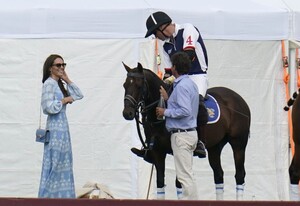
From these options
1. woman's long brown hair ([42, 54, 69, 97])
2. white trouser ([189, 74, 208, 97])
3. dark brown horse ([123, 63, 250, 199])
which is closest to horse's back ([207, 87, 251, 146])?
dark brown horse ([123, 63, 250, 199])

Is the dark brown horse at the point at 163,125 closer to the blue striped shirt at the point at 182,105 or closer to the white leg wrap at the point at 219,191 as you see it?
the white leg wrap at the point at 219,191

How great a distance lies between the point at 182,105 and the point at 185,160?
546mm

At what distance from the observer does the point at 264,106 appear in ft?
45.3

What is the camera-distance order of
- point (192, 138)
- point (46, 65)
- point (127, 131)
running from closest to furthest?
1. point (192, 138)
2. point (46, 65)
3. point (127, 131)

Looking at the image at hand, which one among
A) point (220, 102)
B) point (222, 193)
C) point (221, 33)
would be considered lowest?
point (222, 193)

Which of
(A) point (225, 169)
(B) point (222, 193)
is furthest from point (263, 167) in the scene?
(B) point (222, 193)

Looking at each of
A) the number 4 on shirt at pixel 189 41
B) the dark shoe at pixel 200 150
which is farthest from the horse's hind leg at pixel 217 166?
the number 4 on shirt at pixel 189 41

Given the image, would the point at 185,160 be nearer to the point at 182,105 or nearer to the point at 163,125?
the point at 182,105

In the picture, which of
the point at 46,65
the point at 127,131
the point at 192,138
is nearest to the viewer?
the point at 192,138

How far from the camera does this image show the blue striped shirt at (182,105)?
1086 centimetres

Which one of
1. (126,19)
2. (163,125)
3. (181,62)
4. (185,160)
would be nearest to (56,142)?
(163,125)

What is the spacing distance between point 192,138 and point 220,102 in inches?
55.6

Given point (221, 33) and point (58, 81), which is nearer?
point (58, 81)

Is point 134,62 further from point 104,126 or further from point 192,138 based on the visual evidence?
point 192,138
